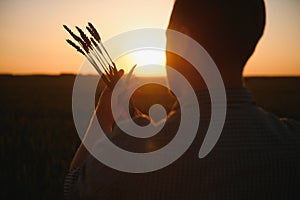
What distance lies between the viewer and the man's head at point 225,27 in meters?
1.51

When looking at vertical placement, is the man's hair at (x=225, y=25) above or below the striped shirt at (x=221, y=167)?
above

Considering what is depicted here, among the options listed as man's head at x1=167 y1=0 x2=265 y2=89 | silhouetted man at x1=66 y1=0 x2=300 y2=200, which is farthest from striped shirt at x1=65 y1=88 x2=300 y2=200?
man's head at x1=167 y1=0 x2=265 y2=89

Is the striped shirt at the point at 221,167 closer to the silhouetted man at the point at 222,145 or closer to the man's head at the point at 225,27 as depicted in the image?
the silhouetted man at the point at 222,145

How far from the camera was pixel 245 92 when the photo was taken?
5.14ft

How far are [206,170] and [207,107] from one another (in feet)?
0.63

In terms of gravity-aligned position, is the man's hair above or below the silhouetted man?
above

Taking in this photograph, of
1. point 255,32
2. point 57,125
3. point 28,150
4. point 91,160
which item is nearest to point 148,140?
point 91,160

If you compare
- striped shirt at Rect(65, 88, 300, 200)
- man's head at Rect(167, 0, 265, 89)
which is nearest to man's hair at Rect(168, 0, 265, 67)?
man's head at Rect(167, 0, 265, 89)

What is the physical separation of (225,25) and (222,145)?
0.37m

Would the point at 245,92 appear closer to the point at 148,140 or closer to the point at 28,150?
the point at 148,140

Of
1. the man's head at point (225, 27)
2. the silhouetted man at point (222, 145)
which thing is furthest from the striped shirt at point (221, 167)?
the man's head at point (225, 27)

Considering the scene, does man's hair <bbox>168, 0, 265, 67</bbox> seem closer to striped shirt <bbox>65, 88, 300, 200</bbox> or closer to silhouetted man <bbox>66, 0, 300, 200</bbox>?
silhouetted man <bbox>66, 0, 300, 200</bbox>

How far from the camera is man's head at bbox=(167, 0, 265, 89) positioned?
1507mm

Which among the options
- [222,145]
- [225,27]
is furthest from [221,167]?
[225,27]
